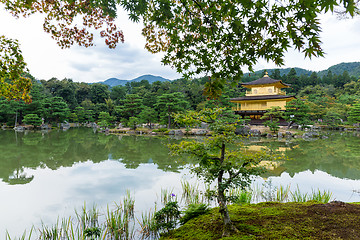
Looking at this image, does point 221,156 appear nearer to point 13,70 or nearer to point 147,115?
point 13,70

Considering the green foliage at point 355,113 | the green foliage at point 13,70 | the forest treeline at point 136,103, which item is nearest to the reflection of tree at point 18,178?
the green foliage at point 13,70

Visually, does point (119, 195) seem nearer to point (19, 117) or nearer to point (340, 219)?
point (340, 219)

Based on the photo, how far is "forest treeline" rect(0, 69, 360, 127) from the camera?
18.3 m

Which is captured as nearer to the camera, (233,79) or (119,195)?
(233,79)

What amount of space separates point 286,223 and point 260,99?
67.9 feet

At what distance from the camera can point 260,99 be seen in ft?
68.5

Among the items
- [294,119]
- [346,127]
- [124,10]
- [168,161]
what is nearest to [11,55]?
[124,10]

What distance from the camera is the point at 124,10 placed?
223 centimetres

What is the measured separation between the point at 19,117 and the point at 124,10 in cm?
2556

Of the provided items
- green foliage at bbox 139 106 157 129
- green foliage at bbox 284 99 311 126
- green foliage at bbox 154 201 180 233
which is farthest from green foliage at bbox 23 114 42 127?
green foliage at bbox 284 99 311 126

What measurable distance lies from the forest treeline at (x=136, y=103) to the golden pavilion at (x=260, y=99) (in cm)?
213

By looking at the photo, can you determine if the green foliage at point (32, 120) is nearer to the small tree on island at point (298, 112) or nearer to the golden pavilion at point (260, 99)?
the golden pavilion at point (260, 99)

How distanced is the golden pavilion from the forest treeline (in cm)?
213

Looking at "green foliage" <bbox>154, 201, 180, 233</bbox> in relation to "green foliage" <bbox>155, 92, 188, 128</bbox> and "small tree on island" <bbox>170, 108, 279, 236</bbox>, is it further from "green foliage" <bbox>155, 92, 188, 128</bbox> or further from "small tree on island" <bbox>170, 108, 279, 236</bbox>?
"green foliage" <bbox>155, 92, 188, 128</bbox>
